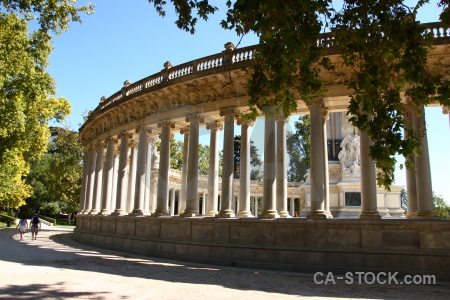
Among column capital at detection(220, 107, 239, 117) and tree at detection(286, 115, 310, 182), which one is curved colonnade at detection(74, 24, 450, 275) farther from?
tree at detection(286, 115, 310, 182)

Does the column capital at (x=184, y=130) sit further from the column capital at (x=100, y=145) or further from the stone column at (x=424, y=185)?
the stone column at (x=424, y=185)

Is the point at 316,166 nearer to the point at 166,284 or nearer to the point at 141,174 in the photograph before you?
the point at 166,284

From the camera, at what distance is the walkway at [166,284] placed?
12305mm

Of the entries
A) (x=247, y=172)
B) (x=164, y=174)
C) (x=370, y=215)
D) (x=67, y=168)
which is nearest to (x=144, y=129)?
(x=164, y=174)

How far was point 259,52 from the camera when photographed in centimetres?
1165

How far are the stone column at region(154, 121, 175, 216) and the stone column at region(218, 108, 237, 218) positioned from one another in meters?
5.21

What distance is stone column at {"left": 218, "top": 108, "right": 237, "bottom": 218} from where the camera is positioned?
22516mm

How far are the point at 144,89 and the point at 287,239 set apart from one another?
1558 cm

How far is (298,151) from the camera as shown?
82.0m

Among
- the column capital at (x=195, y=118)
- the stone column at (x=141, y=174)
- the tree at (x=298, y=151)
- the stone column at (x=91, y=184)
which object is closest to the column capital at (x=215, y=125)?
the column capital at (x=195, y=118)

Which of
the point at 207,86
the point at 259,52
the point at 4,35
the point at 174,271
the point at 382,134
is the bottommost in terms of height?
the point at 174,271

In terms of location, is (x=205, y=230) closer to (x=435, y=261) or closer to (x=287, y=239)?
(x=287, y=239)

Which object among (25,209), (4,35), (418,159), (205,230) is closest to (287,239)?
(205,230)

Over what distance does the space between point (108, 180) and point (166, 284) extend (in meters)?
21.4
